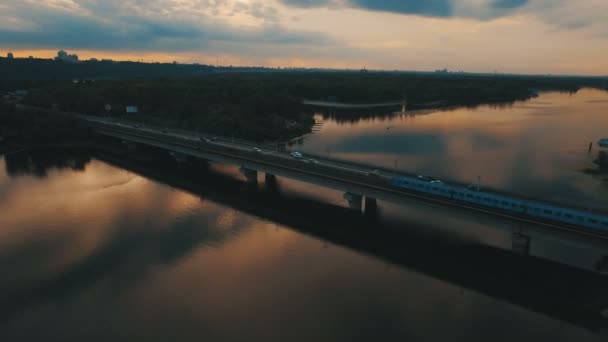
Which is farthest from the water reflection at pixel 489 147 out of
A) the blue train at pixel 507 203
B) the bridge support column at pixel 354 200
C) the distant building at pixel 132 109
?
the distant building at pixel 132 109

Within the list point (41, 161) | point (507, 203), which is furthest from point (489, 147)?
point (41, 161)

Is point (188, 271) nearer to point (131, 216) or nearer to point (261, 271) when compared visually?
point (261, 271)

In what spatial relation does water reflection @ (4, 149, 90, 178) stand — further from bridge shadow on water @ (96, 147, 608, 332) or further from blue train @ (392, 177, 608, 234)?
blue train @ (392, 177, 608, 234)

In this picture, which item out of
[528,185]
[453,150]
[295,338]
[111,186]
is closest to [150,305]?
[295,338]

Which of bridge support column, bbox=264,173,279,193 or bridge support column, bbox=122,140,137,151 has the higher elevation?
bridge support column, bbox=122,140,137,151

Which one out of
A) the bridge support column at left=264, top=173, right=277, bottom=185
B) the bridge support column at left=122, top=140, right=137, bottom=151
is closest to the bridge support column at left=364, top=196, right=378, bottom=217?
the bridge support column at left=264, top=173, right=277, bottom=185

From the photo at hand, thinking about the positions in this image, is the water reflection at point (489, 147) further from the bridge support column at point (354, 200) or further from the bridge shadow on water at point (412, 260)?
Answer: the bridge shadow on water at point (412, 260)
